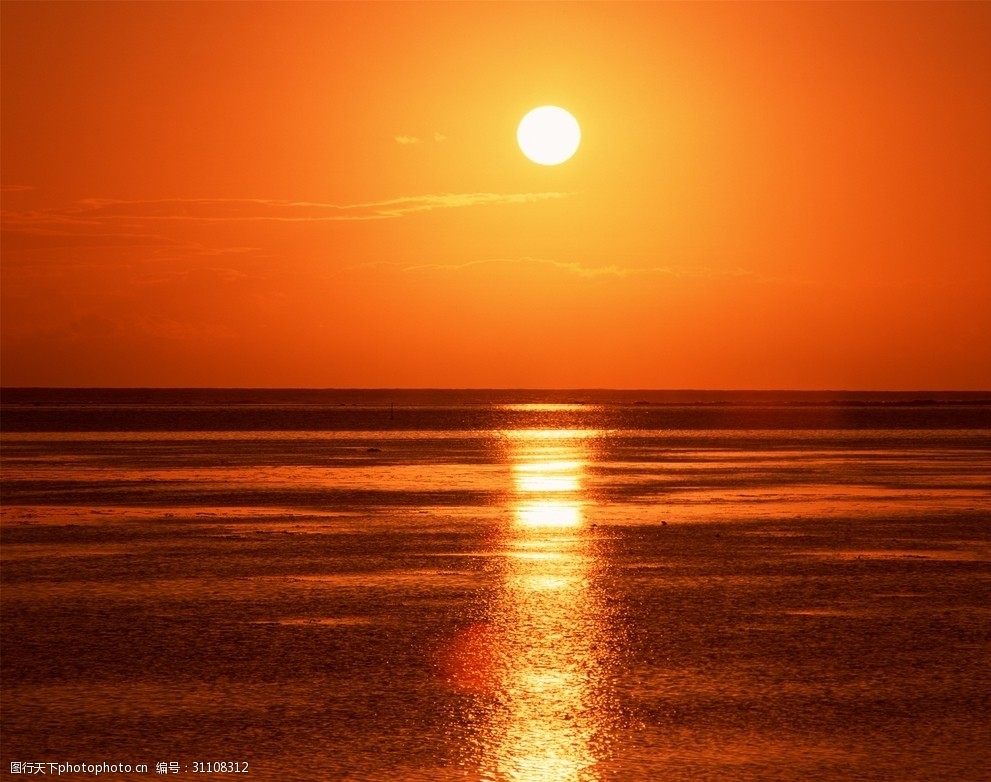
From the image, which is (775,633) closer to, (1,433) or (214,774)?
(214,774)

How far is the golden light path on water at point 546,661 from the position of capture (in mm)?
9383

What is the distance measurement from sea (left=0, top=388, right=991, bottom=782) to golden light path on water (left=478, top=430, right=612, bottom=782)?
0.04m

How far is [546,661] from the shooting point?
40.9 ft

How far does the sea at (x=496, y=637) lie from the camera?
9531 millimetres

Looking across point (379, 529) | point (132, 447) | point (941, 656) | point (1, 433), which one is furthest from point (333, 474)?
point (1, 433)

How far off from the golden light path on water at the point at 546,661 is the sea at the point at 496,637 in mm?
40

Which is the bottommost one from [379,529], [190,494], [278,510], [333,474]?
[379,529]

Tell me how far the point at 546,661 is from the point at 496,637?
130 centimetres

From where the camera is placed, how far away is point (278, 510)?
2825cm

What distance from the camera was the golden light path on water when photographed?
9383mm

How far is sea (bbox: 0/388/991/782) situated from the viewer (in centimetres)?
953

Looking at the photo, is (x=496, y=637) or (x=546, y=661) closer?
(x=546, y=661)

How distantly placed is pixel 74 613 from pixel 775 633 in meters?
7.68

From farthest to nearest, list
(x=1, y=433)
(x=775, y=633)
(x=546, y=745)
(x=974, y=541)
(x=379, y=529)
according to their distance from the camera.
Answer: (x=1, y=433), (x=379, y=529), (x=974, y=541), (x=775, y=633), (x=546, y=745)
